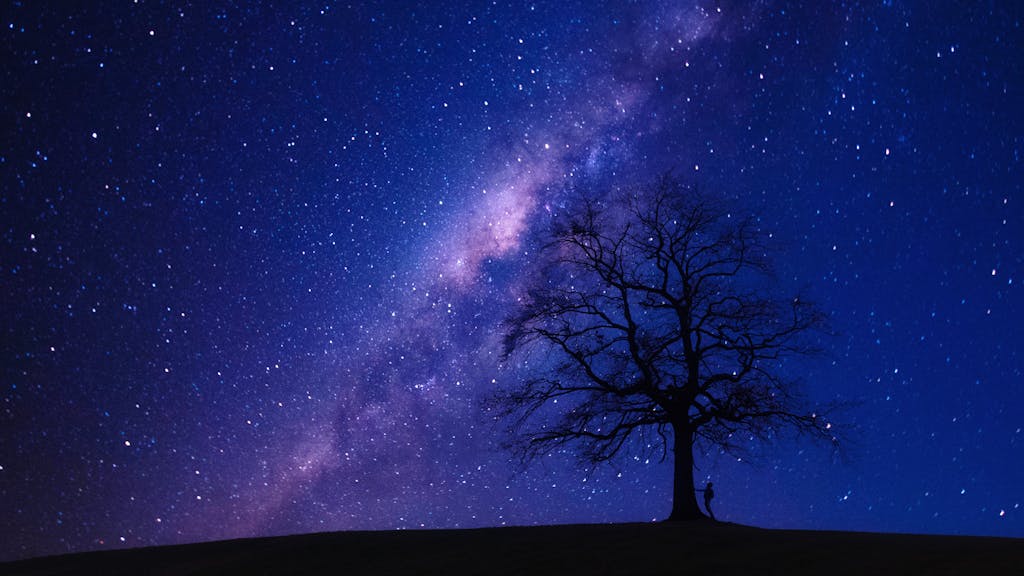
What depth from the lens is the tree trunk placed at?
20156 millimetres

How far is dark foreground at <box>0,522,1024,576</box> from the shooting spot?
1196cm

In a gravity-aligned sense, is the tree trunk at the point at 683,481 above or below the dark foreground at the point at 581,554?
above

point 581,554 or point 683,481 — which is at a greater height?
point 683,481

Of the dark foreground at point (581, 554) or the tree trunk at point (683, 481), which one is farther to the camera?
the tree trunk at point (683, 481)

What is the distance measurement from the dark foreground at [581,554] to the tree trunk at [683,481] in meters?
1.44

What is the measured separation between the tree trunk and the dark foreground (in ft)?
4.72

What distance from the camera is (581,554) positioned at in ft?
47.7

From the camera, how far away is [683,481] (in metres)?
20.5

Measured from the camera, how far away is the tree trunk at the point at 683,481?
2016cm

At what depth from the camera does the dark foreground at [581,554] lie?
12.0 meters

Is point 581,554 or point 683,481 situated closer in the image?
point 581,554

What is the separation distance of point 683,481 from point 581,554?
673cm

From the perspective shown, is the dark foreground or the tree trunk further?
the tree trunk

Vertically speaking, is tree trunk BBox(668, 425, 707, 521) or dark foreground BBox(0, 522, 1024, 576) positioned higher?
tree trunk BBox(668, 425, 707, 521)
